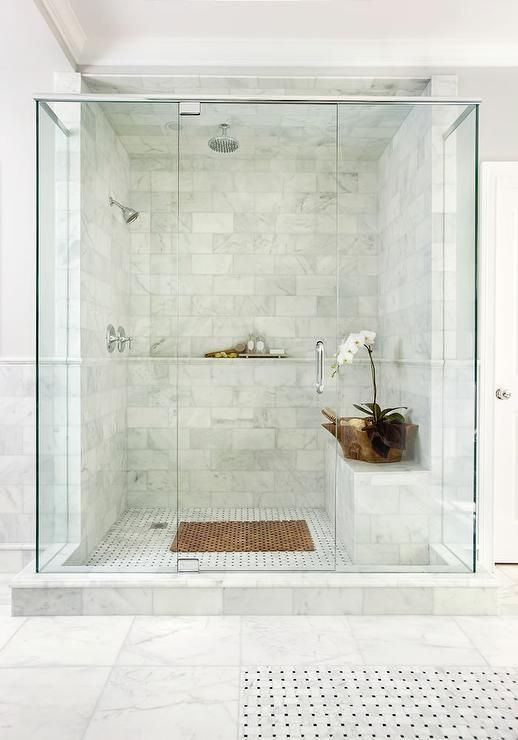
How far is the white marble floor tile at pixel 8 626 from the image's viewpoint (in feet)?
7.38

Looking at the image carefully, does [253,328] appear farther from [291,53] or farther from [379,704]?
[379,704]

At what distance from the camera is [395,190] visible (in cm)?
266

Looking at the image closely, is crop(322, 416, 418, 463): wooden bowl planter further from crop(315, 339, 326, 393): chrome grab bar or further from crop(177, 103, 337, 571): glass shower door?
crop(315, 339, 326, 393): chrome grab bar

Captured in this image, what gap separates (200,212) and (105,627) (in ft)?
6.04

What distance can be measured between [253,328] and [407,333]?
2.38 feet

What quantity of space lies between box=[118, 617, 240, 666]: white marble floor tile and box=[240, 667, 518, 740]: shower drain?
0.62ft

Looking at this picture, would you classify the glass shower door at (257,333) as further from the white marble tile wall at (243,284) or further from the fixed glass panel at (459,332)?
the fixed glass panel at (459,332)

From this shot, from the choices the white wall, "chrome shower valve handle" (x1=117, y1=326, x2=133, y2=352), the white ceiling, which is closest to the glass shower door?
"chrome shower valve handle" (x1=117, y1=326, x2=133, y2=352)

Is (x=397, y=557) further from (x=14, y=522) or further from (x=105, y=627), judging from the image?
(x=14, y=522)

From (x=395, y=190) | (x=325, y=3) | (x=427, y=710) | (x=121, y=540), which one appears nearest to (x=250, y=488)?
(x=121, y=540)

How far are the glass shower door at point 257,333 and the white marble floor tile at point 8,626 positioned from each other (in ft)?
2.52

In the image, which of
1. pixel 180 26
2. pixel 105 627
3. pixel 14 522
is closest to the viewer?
pixel 105 627

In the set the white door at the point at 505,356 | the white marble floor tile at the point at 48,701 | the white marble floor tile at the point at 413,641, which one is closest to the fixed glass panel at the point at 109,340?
the white marble floor tile at the point at 48,701

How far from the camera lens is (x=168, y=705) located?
182 cm
